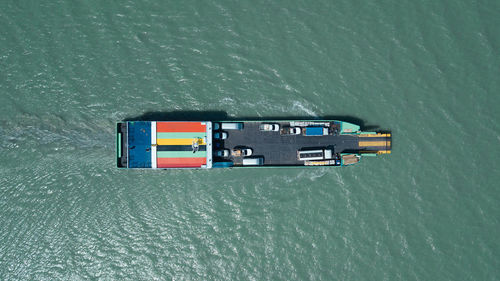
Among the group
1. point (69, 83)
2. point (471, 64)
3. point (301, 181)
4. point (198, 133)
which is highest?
point (471, 64)

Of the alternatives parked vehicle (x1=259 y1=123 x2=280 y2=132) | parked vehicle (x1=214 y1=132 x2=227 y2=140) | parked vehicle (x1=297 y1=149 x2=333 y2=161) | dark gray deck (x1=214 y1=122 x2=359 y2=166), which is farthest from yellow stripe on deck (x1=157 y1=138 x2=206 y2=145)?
parked vehicle (x1=297 y1=149 x2=333 y2=161)

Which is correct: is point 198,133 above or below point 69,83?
below

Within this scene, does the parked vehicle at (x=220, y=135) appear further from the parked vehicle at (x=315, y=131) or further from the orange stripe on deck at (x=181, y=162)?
the parked vehicle at (x=315, y=131)

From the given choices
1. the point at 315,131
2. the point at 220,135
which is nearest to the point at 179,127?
the point at 220,135

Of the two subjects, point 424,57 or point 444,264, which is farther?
point 424,57

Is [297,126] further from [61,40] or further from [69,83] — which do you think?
[61,40]

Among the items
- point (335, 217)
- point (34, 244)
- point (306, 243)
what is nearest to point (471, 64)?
point (335, 217)

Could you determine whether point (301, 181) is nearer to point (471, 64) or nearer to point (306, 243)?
point (306, 243)
